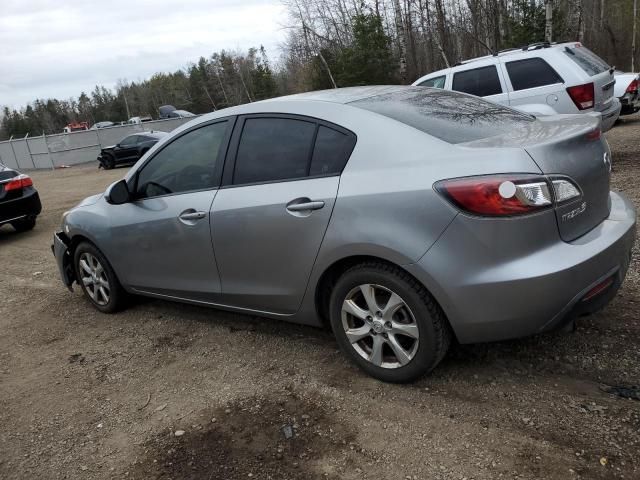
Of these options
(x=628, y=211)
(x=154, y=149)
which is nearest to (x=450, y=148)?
(x=628, y=211)

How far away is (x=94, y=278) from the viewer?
4.86 m

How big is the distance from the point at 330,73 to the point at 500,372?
1174 inches

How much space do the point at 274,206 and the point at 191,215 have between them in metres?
0.77

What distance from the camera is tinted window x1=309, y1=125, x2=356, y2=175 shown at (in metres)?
3.04

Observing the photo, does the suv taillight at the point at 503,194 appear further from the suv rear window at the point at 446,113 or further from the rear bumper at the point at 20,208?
the rear bumper at the point at 20,208

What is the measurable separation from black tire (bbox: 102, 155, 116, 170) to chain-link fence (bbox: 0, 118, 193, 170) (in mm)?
5414

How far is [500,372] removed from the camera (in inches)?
122

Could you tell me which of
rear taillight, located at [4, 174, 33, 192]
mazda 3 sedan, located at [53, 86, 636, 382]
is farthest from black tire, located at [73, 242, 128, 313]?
rear taillight, located at [4, 174, 33, 192]

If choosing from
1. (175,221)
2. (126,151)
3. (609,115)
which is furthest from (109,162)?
(175,221)

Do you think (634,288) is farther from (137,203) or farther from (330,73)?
(330,73)

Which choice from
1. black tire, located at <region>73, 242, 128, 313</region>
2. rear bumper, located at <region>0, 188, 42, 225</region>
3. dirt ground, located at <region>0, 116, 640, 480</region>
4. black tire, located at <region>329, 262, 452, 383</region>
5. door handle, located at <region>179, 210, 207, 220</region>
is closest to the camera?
dirt ground, located at <region>0, 116, 640, 480</region>

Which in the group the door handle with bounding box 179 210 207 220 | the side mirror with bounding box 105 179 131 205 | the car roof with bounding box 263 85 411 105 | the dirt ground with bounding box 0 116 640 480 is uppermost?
the car roof with bounding box 263 85 411 105

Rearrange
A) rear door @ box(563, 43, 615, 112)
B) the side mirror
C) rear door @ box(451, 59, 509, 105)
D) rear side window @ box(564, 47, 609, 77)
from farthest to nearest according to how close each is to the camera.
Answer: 1. rear door @ box(451, 59, 509, 105)
2. rear side window @ box(564, 47, 609, 77)
3. rear door @ box(563, 43, 615, 112)
4. the side mirror

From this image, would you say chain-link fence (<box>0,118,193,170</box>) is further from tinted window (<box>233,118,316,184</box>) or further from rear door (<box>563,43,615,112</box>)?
tinted window (<box>233,118,316,184</box>)
